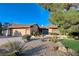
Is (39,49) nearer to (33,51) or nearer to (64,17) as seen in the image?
(33,51)

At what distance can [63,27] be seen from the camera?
396 centimetres

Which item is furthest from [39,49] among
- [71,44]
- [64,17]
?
[64,17]

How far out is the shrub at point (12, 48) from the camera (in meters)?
3.88

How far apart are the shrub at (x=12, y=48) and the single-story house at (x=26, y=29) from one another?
18 centimetres

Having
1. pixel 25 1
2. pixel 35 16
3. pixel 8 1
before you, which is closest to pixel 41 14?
pixel 35 16

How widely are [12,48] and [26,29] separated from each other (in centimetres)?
46

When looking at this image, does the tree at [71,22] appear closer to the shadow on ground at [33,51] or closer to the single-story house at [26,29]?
the single-story house at [26,29]

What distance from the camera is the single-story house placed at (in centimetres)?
393

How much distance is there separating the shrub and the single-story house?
A: 18cm

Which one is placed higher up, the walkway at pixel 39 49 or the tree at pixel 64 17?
the tree at pixel 64 17

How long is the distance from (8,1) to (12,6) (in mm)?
123

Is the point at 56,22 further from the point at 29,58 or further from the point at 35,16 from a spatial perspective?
the point at 29,58

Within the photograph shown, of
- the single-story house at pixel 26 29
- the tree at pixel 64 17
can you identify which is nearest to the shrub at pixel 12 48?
the single-story house at pixel 26 29

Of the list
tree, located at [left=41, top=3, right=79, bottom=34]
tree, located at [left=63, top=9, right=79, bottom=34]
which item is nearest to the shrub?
tree, located at [left=41, top=3, right=79, bottom=34]
